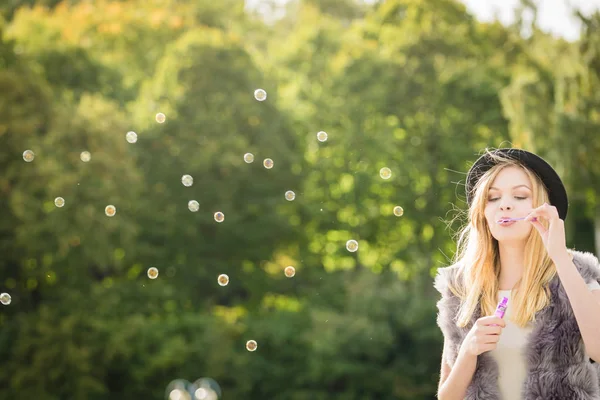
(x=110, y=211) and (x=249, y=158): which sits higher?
(x=249, y=158)

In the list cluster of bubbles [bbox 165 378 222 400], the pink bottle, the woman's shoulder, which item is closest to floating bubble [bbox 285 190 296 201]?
cluster of bubbles [bbox 165 378 222 400]

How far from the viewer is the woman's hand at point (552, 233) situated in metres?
2.57

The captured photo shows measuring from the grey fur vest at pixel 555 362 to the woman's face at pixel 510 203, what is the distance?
0.18 m

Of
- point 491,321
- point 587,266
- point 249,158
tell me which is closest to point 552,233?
point 587,266

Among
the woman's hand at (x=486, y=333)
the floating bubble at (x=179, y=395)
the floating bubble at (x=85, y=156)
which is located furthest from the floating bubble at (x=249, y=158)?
the woman's hand at (x=486, y=333)

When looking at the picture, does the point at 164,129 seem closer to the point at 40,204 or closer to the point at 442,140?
the point at 40,204

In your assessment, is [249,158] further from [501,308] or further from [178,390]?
[501,308]

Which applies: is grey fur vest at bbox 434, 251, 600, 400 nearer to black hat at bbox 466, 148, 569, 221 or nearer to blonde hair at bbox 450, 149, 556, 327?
blonde hair at bbox 450, 149, 556, 327

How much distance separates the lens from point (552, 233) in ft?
8.46

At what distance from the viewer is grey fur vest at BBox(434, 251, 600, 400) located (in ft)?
8.48

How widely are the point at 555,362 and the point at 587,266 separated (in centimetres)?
30

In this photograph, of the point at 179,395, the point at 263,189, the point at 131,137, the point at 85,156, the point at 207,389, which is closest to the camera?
the point at 207,389

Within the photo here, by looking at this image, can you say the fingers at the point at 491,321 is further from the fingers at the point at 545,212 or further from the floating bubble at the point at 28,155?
the floating bubble at the point at 28,155

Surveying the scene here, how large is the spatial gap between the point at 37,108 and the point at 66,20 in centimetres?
633
